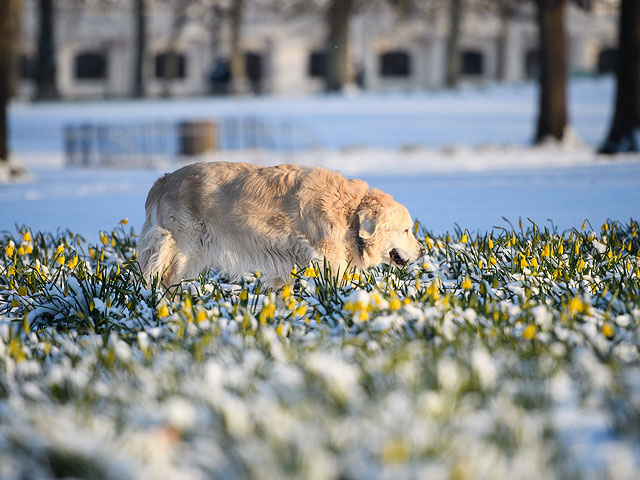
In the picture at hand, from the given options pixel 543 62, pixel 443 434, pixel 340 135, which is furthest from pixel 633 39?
pixel 443 434

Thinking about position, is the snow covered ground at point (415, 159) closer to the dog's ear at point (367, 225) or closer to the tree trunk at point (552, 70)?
the tree trunk at point (552, 70)

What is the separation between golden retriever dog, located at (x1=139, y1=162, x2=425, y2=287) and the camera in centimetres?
500

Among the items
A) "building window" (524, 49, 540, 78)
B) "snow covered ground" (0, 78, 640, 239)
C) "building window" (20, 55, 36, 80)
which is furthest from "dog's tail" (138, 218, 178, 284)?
"building window" (524, 49, 540, 78)

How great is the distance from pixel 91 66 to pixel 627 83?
120ft

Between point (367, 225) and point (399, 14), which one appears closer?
point (367, 225)

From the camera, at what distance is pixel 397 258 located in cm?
532

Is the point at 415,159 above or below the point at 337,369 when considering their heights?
above

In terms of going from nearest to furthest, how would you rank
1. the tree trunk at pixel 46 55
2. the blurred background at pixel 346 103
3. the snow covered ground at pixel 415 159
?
the snow covered ground at pixel 415 159
the blurred background at pixel 346 103
the tree trunk at pixel 46 55

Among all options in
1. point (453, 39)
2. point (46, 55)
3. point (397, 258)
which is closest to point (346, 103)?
point (453, 39)

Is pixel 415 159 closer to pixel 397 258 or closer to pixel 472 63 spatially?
pixel 397 258

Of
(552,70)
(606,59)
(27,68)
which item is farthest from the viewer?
(606,59)

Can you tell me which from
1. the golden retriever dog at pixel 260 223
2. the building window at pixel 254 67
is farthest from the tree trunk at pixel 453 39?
the golden retriever dog at pixel 260 223

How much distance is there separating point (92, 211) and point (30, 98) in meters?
25.4

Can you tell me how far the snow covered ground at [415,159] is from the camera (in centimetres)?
930
